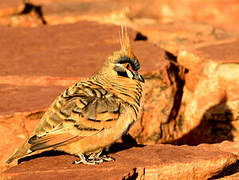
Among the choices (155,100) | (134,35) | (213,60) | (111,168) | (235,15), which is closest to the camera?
(111,168)

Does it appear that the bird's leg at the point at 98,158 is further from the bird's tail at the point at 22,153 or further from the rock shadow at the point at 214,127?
the rock shadow at the point at 214,127

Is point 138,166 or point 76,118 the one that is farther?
point 138,166

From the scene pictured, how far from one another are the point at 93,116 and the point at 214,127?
13.5ft

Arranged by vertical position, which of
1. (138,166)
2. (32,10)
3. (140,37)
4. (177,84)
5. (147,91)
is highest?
(32,10)

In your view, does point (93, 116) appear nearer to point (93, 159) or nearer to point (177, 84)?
point (93, 159)

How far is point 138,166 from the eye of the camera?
622 cm

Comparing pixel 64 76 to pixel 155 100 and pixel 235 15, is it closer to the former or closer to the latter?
pixel 155 100

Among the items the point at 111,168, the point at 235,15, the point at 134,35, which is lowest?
the point at 111,168

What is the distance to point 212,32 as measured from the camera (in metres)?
12.2

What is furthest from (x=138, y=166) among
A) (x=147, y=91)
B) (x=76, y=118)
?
(x=147, y=91)

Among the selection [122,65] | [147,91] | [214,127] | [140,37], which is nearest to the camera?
[122,65]

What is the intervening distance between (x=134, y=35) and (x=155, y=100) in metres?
2.46

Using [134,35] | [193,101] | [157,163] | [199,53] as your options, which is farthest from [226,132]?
[157,163]

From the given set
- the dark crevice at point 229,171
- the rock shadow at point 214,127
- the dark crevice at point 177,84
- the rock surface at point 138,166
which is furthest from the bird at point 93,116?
the rock shadow at point 214,127
